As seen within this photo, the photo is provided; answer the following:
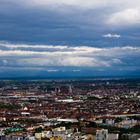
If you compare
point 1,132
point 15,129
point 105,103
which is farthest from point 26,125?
point 105,103

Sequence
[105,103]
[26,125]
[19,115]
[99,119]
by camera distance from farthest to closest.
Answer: [105,103], [19,115], [99,119], [26,125]

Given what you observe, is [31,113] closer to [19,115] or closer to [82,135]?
[19,115]

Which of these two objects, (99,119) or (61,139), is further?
(99,119)

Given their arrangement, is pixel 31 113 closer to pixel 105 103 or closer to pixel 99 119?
pixel 99 119

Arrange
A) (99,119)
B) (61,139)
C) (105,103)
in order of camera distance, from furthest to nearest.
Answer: (105,103), (99,119), (61,139)

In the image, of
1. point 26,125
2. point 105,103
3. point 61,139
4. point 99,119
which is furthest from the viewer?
point 105,103

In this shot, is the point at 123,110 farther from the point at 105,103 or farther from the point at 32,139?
the point at 32,139

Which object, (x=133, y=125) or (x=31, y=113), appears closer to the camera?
(x=133, y=125)

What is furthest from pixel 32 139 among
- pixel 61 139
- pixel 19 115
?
pixel 19 115

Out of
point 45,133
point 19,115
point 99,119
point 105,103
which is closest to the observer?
point 45,133
